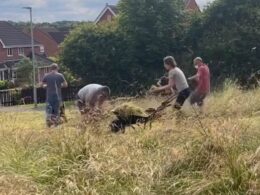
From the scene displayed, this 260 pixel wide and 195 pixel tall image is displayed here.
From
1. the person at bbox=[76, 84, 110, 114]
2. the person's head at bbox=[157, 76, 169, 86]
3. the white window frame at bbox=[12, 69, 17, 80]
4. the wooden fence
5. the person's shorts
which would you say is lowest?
the wooden fence

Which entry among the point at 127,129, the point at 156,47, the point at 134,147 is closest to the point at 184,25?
the point at 156,47

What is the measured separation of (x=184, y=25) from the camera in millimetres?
29828

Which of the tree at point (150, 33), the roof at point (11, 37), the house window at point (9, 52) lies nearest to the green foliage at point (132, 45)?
the tree at point (150, 33)

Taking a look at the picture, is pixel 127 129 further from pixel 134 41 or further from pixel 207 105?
pixel 134 41

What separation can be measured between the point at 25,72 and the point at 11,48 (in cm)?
1476

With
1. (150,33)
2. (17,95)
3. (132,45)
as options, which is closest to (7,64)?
(17,95)

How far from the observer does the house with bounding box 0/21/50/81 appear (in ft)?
190

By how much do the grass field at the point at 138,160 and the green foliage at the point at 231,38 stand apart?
2027 cm

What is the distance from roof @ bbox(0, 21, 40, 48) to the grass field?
56566 mm

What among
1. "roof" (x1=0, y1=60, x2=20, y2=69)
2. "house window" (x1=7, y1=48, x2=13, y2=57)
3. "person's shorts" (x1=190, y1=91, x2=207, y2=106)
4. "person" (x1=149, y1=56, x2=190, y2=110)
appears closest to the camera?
"person" (x1=149, y1=56, x2=190, y2=110)

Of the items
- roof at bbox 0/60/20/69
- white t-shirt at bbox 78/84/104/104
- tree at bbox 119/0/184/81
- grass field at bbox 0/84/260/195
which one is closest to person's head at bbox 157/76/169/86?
white t-shirt at bbox 78/84/104/104

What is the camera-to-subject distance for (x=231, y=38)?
27156 mm

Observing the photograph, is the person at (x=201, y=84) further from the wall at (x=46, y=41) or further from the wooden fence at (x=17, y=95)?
the wall at (x=46, y=41)

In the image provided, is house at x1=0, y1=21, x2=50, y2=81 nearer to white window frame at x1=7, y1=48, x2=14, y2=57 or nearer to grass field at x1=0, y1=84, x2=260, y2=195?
white window frame at x1=7, y1=48, x2=14, y2=57
